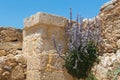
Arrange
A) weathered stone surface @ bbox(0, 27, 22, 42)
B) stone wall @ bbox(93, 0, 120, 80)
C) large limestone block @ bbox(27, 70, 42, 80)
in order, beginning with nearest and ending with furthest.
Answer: large limestone block @ bbox(27, 70, 42, 80), stone wall @ bbox(93, 0, 120, 80), weathered stone surface @ bbox(0, 27, 22, 42)

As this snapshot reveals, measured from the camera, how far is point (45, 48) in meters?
2.86

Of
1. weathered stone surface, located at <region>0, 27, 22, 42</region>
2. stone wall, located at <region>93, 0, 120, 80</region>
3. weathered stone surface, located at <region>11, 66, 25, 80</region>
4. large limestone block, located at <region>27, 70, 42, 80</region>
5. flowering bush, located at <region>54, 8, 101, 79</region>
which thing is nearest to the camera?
large limestone block, located at <region>27, 70, 42, 80</region>

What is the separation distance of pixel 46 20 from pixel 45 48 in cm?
33

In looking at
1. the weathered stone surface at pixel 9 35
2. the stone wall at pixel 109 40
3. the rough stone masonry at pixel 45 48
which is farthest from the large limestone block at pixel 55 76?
the weathered stone surface at pixel 9 35

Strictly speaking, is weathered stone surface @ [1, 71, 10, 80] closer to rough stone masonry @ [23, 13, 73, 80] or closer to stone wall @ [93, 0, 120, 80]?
rough stone masonry @ [23, 13, 73, 80]

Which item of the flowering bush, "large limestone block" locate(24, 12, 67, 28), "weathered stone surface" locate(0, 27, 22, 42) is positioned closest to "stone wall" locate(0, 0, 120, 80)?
"large limestone block" locate(24, 12, 67, 28)

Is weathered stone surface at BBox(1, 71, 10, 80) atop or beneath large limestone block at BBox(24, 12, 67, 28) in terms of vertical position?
beneath

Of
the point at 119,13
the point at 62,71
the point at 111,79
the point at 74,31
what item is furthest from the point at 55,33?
the point at 119,13

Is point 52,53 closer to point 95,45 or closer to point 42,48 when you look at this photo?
point 42,48

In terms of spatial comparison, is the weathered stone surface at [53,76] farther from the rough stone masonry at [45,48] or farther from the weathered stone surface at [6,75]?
the weathered stone surface at [6,75]

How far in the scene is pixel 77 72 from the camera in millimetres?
2883

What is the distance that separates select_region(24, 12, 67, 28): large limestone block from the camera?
2.85 meters

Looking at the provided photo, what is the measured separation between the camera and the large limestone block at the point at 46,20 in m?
2.85

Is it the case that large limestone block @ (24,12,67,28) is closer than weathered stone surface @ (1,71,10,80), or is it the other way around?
large limestone block @ (24,12,67,28)
